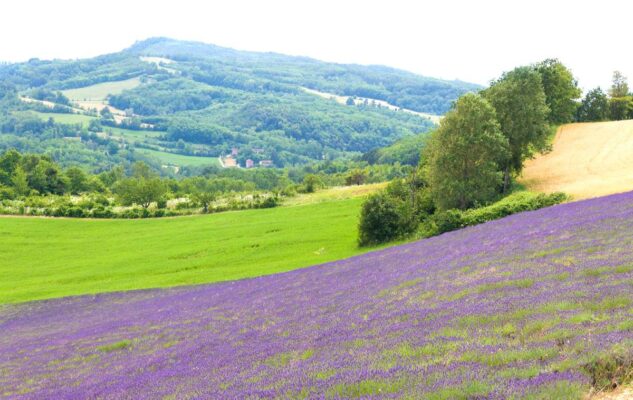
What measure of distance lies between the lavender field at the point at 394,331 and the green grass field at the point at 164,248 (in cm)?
1895

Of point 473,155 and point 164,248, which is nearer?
point 473,155

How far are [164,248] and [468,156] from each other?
42898mm

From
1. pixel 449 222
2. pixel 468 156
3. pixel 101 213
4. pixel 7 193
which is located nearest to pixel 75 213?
pixel 101 213

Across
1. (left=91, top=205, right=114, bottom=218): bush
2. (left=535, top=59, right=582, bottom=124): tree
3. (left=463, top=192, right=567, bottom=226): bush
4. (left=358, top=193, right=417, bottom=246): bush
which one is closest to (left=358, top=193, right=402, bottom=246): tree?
(left=358, top=193, right=417, bottom=246): bush

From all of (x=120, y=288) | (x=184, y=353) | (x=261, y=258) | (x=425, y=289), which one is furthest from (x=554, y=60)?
(x=184, y=353)

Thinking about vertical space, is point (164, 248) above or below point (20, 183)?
below

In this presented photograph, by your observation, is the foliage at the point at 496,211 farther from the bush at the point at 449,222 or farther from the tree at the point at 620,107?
the tree at the point at 620,107

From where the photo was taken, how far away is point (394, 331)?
1563cm

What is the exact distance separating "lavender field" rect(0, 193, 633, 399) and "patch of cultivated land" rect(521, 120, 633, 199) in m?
20.4

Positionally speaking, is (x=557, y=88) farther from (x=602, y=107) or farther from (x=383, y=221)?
(x=383, y=221)

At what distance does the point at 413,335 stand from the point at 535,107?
54.7 meters

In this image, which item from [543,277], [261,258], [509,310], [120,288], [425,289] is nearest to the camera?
[509,310]

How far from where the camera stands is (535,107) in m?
62.4

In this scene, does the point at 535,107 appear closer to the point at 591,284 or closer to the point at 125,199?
the point at 591,284
